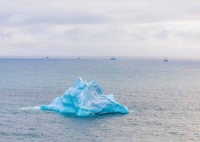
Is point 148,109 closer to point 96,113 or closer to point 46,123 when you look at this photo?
point 96,113

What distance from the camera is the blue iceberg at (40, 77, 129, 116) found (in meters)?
59.4

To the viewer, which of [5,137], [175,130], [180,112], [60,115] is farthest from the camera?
[180,112]

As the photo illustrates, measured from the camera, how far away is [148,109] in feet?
214

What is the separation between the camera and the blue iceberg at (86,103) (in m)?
59.4

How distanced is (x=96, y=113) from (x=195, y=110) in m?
19.1

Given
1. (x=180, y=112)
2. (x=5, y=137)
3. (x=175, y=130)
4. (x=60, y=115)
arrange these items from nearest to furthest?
(x=5, y=137) < (x=175, y=130) < (x=60, y=115) < (x=180, y=112)

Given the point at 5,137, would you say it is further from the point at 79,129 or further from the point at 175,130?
the point at 175,130

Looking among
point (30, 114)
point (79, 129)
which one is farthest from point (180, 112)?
point (30, 114)

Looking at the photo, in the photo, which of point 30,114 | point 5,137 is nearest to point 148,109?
point 30,114

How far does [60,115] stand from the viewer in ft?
195

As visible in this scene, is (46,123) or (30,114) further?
(30,114)

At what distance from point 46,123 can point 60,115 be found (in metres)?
5.61

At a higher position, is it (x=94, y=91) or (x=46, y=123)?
(x=94, y=91)

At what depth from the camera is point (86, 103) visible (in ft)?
195
